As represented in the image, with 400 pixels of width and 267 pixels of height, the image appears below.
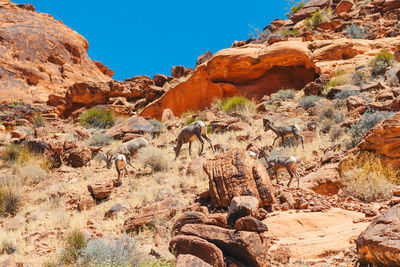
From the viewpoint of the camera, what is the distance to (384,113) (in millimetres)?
10906

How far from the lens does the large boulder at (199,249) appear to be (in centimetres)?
448

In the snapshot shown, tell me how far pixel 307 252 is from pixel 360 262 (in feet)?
2.70

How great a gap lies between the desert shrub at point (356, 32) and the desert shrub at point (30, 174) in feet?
75.8

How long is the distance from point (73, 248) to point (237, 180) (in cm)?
320

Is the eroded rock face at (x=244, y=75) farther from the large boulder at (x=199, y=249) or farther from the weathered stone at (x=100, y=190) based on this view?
the large boulder at (x=199, y=249)

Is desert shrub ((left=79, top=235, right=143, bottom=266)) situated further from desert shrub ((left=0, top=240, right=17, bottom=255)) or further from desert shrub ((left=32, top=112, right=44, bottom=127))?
desert shrub ((left=32, top=112, right=44, bottom=127))

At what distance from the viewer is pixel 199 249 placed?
A: 4676 millimetres

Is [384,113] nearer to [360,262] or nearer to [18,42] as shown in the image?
[360,262]

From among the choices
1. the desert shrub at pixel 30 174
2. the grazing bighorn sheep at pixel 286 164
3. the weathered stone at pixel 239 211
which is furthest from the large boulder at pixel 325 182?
the desert shrub at pixel 30 174

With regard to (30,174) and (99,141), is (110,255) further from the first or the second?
(99,141)

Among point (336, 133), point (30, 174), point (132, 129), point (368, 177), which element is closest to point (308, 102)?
point (336, 133)

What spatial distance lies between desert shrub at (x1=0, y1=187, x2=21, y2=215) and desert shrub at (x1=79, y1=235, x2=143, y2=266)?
5.93 metres

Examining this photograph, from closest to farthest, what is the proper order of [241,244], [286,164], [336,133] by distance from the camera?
[241,244]
[286,164]
[336,133]

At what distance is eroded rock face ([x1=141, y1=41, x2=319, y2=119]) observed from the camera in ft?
73.0
